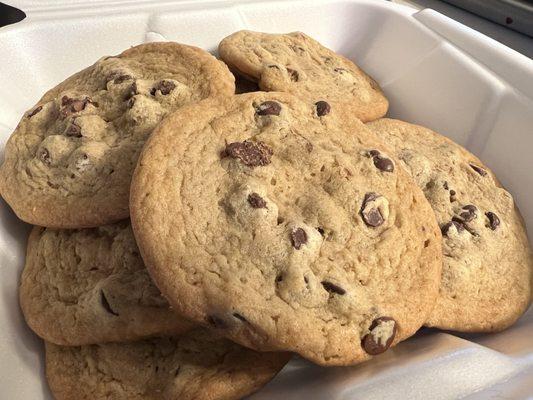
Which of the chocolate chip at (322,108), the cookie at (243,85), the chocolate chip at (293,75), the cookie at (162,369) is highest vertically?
the chocolate chip at (322,108)

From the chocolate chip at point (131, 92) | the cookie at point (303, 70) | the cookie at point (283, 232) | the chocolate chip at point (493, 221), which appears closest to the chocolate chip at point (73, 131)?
the chocolate chip at point (131, 92)

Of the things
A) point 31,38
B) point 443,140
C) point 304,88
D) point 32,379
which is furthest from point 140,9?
point 32,379

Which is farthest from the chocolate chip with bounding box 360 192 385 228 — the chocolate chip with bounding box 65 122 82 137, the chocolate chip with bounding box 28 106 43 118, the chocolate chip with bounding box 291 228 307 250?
the chocolate chip with bounding box 28 106 43 118

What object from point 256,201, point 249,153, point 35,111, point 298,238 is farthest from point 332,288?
point 35,111

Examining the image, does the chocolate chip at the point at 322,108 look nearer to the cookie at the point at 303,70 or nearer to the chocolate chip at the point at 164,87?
the cookie at the point at 303,70

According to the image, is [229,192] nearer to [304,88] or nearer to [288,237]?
[288,237]

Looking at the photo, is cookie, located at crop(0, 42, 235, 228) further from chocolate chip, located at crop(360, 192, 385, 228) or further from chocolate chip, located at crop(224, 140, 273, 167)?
chocolate chip, located at crop(360, 192, 385, 228)

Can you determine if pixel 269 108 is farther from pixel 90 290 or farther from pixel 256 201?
pixel 90 290

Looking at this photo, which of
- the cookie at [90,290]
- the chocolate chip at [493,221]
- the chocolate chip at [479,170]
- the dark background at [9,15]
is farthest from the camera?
the dark background at [9,15]
